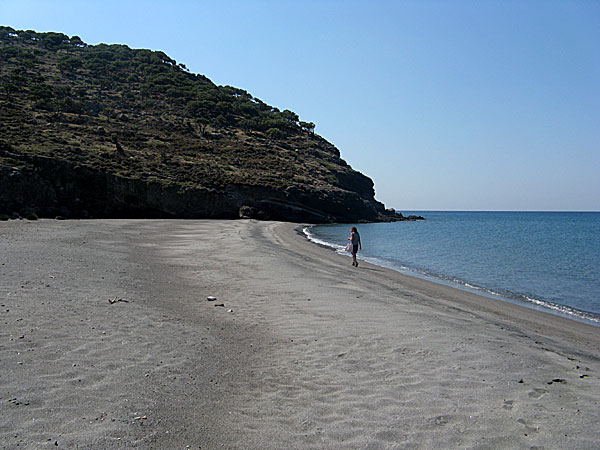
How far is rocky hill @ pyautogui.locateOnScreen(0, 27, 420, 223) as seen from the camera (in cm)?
3947

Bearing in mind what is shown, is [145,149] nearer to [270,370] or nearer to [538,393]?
A: [270,370]

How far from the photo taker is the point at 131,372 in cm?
512

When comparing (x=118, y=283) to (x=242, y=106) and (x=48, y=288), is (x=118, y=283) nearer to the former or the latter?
(x=48, y=288)

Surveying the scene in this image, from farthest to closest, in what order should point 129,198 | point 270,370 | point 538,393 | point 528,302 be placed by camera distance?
point 129,198, point 528,302, point 270,370, point 538,393

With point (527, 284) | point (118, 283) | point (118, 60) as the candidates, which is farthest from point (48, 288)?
point (118, 60)

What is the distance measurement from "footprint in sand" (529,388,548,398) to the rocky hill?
33.9 meters

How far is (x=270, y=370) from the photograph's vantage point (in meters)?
5.69

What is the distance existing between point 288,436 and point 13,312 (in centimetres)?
522

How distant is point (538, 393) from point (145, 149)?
5570 centimetres

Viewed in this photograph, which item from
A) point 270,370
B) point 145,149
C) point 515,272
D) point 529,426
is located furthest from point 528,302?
point 145,149

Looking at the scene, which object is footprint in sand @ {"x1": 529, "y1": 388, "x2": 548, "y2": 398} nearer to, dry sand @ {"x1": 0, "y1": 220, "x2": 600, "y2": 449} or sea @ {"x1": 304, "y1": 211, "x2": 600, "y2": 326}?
dry sand @ {"x1": 0, "y1": 220, "x2": 600, "y2": 449}

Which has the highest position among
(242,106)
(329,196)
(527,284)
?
(242,106)

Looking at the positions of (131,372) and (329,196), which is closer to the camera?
(131,372)

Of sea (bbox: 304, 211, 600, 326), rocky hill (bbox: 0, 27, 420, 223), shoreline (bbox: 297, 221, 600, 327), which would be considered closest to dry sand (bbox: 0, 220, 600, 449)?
shoreline (bbox: 297, 221, 600, 327)
